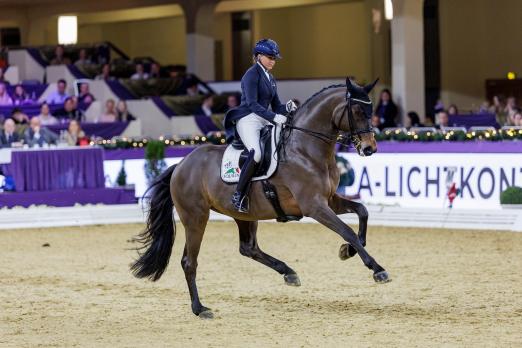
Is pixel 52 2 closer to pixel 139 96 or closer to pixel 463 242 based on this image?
pixel 139 96

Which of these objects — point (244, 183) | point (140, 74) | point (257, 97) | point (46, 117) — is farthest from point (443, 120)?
point (244, 183)

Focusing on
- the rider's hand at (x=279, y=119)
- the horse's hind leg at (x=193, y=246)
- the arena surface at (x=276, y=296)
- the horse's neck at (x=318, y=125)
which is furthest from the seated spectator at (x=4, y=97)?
the horse's neck at (x=318, y=125)

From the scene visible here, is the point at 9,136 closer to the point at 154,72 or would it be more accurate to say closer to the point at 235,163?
the point at 154,72

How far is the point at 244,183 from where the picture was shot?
9805 millimetres

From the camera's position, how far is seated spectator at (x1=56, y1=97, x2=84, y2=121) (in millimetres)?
23156

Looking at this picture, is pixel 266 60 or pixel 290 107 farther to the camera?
pixel 290 107

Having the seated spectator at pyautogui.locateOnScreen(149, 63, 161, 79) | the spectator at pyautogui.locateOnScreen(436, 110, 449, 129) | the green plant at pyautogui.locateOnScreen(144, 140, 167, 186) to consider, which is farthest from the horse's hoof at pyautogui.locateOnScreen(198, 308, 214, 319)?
the seated spectator at pyautogui.locateOnScreen(149, 63, 161, 79)

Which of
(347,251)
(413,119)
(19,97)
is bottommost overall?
(347,251)

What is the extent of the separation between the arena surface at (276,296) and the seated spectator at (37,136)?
306cm

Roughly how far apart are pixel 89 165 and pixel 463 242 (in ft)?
22.5

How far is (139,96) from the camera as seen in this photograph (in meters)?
26.0

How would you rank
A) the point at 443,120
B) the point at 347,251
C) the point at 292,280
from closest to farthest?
the point at 347,251 < the point at 292,280 < the point at 443,120

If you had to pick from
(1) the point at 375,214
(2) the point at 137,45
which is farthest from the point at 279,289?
(2) the point at 137,45

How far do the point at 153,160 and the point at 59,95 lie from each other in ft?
18.3
